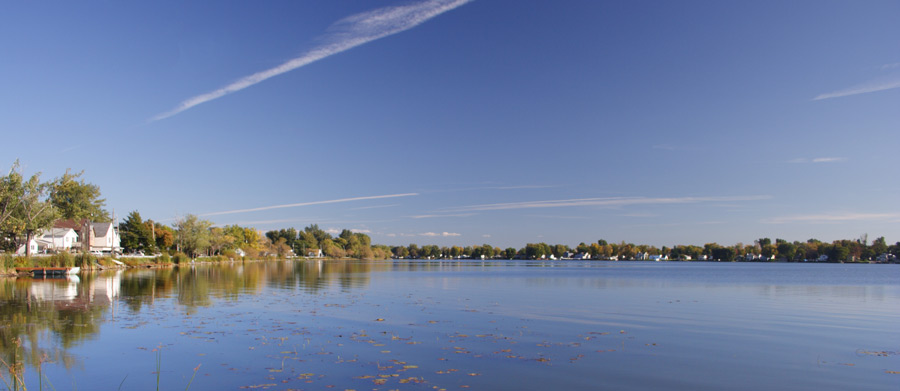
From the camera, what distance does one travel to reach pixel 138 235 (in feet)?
288

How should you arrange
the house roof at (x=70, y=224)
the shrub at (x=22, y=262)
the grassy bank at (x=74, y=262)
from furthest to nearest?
the house roof at (x=70, y=224), the shrub at (x=22, y=262), the grassy bank at (x=74, y=262)

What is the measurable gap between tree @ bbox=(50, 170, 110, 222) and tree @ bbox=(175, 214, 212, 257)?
14.9 meters

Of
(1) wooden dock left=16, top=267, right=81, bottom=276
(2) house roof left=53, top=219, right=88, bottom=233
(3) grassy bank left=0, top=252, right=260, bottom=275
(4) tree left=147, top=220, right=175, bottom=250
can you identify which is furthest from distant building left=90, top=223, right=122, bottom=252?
(1) wooden dock left=16, top=267, right=81, bottom=276

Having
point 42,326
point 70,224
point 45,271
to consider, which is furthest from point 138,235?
point 42,326

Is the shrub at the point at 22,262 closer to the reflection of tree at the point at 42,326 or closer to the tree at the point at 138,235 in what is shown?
the reflection of tree at the point at 42,326

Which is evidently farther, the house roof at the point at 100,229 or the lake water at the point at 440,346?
the house roof at the point at 100,229

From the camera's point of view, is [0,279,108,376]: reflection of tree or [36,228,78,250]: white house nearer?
[0,279,108,376]: reflection of tree

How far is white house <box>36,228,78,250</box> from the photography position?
84188mm

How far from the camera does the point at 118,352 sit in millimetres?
12945

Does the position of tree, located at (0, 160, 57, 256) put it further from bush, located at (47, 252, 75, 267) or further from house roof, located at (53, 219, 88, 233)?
house roof, located at (53, 219, 88, 233)

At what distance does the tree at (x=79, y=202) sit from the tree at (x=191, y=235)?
14.9 meters

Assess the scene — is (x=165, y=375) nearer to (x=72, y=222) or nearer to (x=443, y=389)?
(x=443, y=389)

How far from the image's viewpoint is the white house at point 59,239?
276ft

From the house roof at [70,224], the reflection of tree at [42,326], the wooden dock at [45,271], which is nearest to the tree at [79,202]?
the house roof at [70,224]
